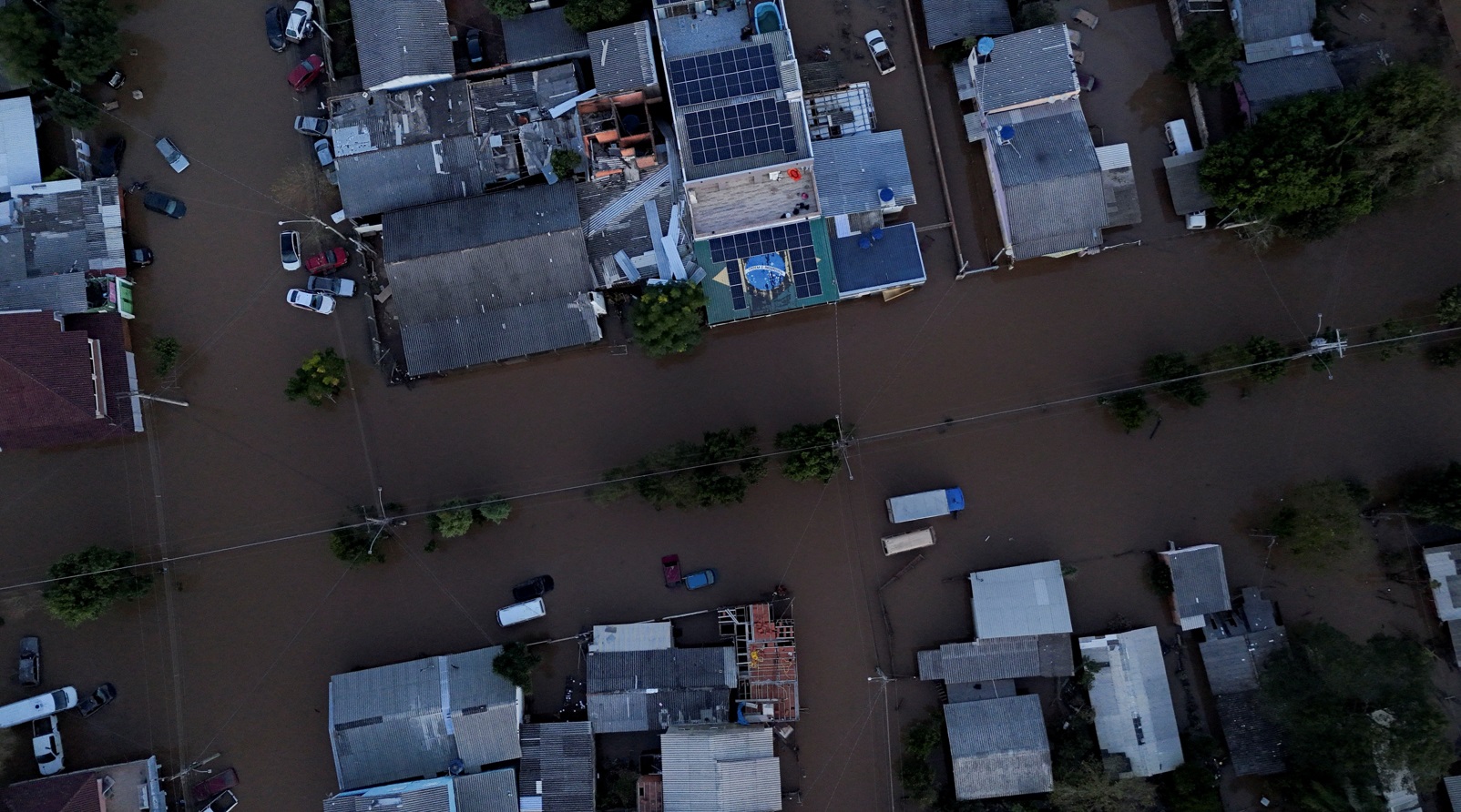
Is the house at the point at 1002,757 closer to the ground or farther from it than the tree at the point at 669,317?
closer to the ground

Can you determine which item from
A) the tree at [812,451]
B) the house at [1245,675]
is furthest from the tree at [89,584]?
the house at [1245,675]

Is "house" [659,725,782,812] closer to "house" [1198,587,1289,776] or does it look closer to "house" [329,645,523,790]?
"house" [329,645,523,790]

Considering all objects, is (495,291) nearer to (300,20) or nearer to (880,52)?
(300,20)

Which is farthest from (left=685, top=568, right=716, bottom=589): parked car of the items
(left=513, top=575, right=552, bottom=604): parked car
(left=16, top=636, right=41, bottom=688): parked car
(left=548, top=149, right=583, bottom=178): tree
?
(left=16, top=636, right=41, bottom=688): parked car

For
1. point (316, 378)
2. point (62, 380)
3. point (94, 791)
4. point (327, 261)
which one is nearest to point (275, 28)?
point (327, 261)

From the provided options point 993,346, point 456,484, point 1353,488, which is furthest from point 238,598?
point 1353,488

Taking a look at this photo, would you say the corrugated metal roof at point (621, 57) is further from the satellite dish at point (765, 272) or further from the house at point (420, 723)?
the house at point (420, 723)
